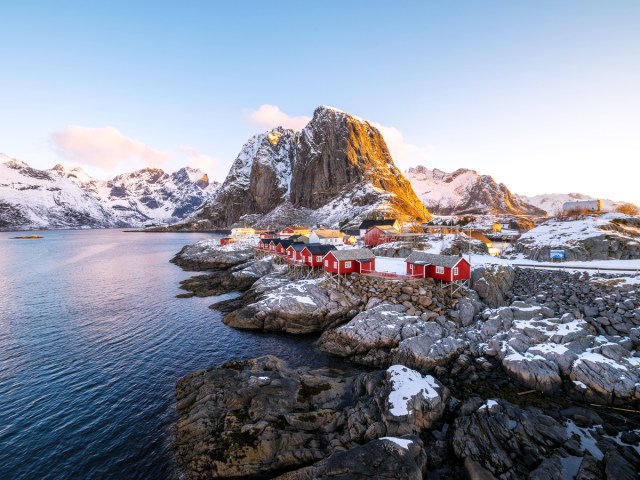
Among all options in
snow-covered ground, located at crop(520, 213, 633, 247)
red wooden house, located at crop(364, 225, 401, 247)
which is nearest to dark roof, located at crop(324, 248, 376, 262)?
snow-covered ground, located at crop(520, 213, 633, 247)

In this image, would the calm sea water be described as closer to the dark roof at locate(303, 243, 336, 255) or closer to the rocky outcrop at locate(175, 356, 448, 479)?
the rocky outcrop at locate(175, 356, 448, 479)

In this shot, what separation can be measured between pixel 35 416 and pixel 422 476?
25.9m

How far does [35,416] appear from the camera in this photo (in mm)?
19344

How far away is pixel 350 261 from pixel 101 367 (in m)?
30.2

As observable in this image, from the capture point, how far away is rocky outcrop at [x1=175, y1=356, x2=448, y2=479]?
1479 centimetres

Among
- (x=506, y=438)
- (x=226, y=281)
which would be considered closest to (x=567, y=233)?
(x=506, y=438)

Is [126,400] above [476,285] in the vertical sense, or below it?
below

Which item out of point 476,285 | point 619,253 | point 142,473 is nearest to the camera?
point 142,473

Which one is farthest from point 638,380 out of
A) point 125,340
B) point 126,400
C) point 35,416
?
point 125,340

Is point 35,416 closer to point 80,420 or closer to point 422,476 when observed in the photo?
point 80,420

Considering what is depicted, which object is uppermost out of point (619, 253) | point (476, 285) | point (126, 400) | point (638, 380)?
point (619, 253)

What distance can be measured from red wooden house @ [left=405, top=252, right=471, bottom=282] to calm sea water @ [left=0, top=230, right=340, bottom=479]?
57.0 ft

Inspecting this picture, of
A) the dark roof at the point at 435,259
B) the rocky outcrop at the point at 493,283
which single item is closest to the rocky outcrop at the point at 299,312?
the dark roof at the point at 435,259

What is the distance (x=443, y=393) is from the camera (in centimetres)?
1878
